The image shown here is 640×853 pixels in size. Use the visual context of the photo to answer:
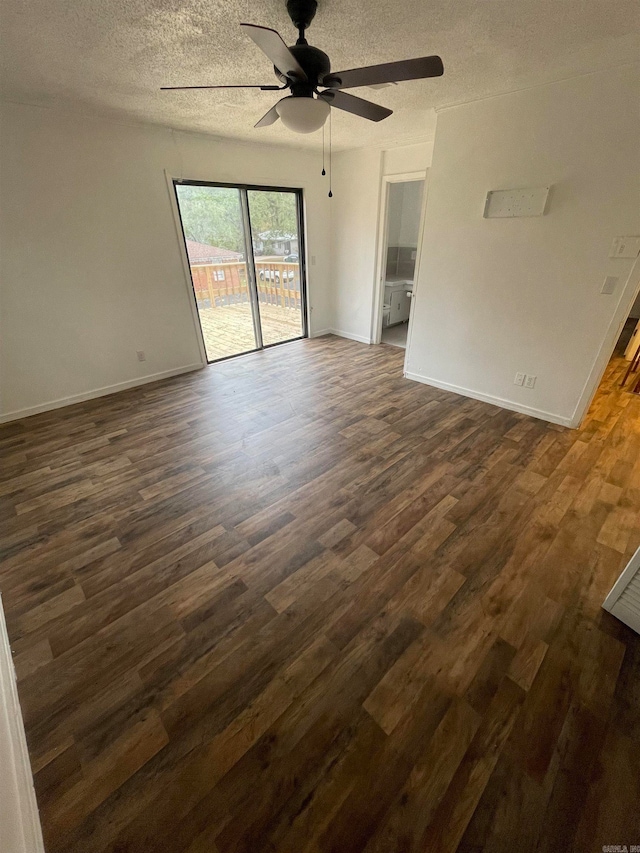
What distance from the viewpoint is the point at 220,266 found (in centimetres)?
432

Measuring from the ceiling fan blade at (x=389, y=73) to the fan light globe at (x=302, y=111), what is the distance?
Result: 0.11m

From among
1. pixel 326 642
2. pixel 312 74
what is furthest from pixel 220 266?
pixel 326 642

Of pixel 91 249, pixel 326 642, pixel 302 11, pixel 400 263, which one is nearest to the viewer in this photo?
pixel 326 642

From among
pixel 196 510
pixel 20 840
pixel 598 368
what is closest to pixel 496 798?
pixel 20 840

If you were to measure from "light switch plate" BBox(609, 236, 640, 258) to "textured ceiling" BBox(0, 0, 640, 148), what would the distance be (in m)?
1.04

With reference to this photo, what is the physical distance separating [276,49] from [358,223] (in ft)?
12.2

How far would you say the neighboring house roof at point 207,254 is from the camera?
395 centimetres

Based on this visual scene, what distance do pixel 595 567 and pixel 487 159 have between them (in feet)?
10.4

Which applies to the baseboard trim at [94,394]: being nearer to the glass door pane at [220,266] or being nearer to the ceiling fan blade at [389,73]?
the glass door pane at [220,266]

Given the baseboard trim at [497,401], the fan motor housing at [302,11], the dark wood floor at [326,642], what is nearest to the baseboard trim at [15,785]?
the dark wood floor at [326,642]

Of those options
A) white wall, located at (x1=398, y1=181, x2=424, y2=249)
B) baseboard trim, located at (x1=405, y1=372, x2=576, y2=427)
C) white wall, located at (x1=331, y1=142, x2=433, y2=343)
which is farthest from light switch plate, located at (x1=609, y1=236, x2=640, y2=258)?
white wall, located at (x1=398, y1=181, x2=424, y2=249)

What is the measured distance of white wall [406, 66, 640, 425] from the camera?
2.33 metres

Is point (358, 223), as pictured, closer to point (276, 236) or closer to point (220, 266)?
point (276, 236)

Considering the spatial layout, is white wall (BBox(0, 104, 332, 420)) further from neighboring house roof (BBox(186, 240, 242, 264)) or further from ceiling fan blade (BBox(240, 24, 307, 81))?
ceiling fan blade (BBox(240, 24, 307, 81))
